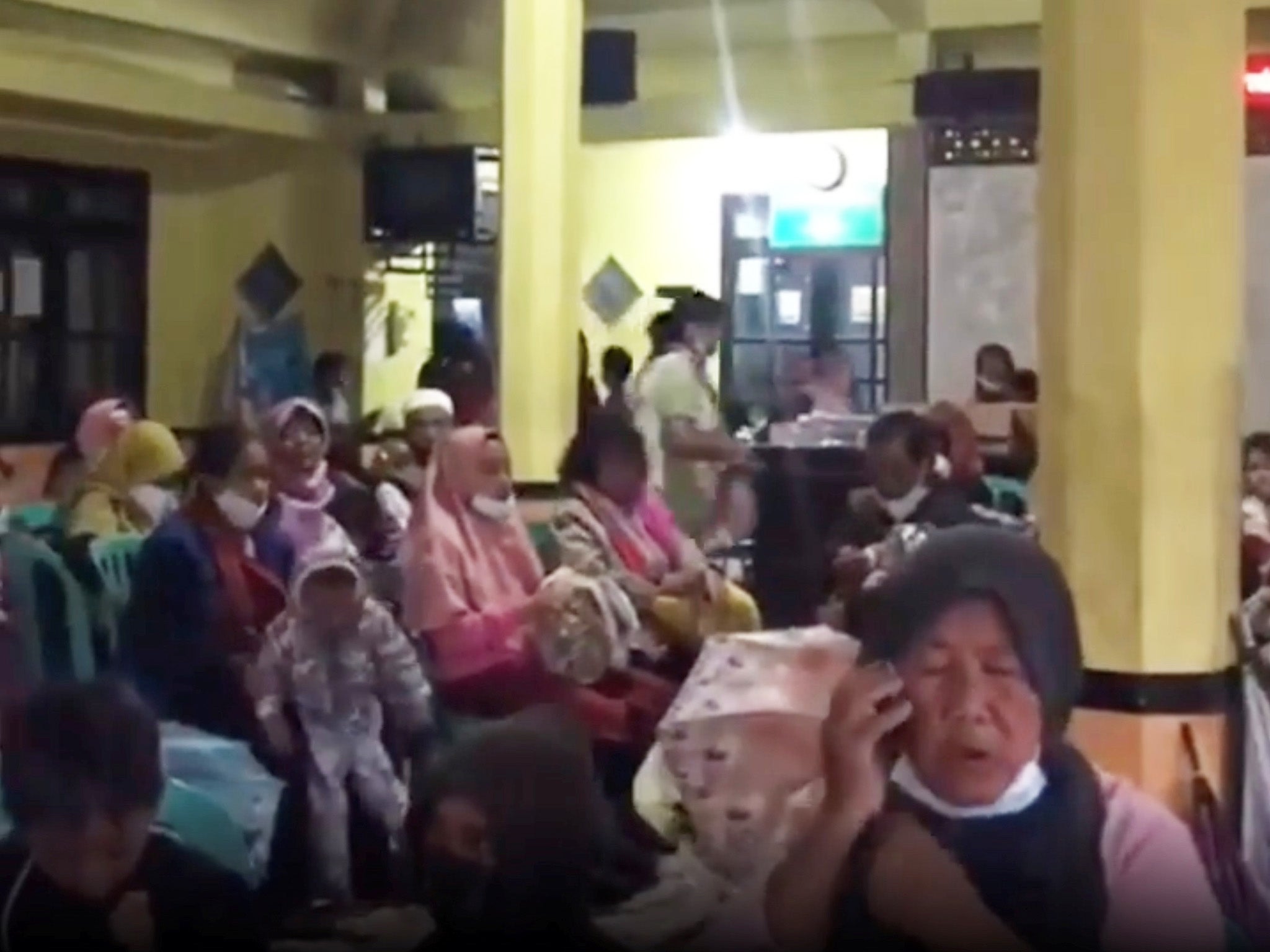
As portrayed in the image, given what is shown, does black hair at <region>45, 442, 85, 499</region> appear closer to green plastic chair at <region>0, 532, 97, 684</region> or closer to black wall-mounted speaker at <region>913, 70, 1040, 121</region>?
green plastic chair at <region>0, 532, 97, 684</region>

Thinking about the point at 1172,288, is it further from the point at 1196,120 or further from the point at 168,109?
the point at 168,109

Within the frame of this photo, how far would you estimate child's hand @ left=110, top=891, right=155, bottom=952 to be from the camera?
1.66 m

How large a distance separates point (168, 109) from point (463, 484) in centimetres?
296

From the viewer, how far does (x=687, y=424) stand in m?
2.76

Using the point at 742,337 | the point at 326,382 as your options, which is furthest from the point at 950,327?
the point at 326,382

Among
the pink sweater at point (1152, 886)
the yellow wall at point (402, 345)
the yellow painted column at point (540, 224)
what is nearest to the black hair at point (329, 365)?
the yellow wall at point (402, 345)

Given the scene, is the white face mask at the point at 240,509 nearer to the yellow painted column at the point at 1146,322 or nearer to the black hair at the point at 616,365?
the yellow painted column at the point at 1146,322

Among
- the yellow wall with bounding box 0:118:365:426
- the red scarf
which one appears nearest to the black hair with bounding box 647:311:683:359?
the yellow wall with bounding box 0:118:365:426

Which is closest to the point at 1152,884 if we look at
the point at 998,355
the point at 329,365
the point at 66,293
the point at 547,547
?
the point at 547,547

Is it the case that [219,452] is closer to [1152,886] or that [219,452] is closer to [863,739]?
[863,739]

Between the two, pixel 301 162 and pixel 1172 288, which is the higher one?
pixel 301 162

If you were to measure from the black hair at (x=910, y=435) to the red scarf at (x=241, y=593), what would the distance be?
0.62 metres

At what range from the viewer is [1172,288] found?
183 cm

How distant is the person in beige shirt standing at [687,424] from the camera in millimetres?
2344
